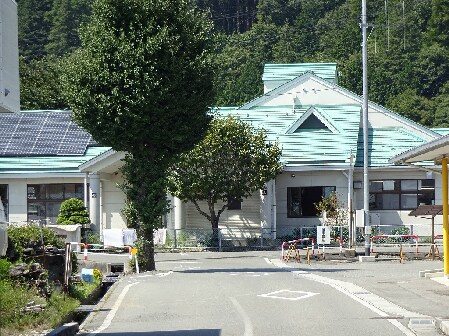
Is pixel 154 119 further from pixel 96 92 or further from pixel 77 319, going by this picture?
pixel 77 319

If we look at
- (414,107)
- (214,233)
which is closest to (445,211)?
(214,233)

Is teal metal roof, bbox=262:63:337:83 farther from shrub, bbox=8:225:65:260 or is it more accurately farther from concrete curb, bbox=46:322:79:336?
concrete curb, bbox=46:322:79:336

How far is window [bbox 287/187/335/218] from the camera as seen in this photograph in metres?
44.9

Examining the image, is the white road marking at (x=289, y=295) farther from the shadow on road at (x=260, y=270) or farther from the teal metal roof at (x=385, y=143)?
the teal metal roof at (x=385, y=143)

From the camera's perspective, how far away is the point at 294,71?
5372 centimetres

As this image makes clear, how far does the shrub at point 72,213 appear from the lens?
42250mm

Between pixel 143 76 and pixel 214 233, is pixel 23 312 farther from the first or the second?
pixel 214 233

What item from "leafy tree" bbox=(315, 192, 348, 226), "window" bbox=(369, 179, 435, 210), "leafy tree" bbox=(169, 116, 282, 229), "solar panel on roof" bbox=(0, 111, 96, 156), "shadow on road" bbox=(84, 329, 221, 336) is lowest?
"shadow on road" bbox=(84, 329, 221, 336)

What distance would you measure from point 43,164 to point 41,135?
129 inches

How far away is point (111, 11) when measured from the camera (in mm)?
29156

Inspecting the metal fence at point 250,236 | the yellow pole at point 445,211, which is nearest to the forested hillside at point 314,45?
the metal fence at point 250,236

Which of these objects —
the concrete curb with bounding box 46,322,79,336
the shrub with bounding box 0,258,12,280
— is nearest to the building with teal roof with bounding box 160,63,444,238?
the shrub with bounding box 0,258,12,280

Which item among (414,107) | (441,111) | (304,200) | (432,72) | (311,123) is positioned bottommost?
(304,200)

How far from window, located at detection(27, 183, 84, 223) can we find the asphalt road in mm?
15437
